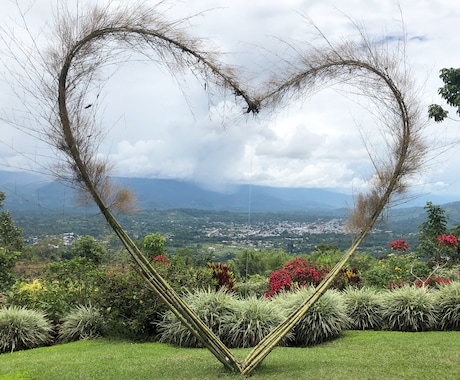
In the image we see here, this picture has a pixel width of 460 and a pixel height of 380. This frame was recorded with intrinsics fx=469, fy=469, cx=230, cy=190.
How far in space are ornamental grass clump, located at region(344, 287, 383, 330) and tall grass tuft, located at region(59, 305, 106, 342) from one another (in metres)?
4.72

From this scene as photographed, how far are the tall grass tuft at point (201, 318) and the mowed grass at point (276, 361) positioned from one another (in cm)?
27

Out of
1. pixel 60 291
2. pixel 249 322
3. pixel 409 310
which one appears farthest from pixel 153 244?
pixel 409 310

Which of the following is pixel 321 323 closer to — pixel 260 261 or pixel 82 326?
pixel 82 326

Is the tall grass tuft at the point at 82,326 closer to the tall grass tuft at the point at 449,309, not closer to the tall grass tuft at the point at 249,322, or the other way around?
the tall grass tuft at the point at 249,322

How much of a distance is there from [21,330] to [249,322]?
408 cm

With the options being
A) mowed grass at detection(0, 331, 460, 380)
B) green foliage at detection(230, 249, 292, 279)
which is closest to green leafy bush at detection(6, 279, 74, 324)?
mowed grass at detection(0, 331, 460, 380)

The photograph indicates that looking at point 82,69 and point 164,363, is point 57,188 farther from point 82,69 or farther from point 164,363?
point 164,363

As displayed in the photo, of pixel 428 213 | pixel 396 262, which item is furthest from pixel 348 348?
pixel 428 213

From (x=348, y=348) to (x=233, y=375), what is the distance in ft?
8.12

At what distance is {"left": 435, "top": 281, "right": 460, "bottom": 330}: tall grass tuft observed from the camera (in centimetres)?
838

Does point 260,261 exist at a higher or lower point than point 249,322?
lower

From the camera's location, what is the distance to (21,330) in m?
8.36

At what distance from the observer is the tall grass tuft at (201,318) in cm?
798

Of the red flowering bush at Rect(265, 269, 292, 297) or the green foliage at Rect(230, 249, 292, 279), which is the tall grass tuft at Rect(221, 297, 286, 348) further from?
the green foliage at Rect(230, 249, 292, 279)
